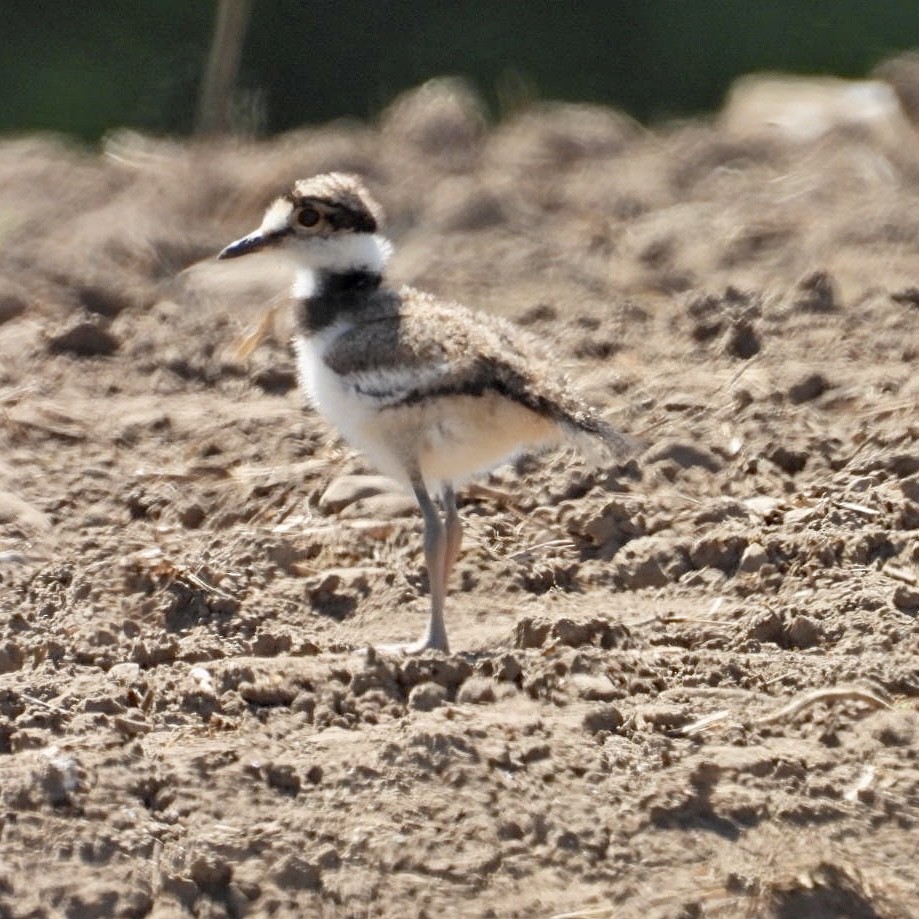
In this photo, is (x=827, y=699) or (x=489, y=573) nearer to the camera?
→ (x=827, y=699)

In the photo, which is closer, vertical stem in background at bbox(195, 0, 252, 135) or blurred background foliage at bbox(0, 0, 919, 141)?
vertical stem in background at bbox(195, 0, 252, 135)

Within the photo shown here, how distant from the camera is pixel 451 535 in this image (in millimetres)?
5840

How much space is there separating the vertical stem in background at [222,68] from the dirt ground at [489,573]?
0.76 meters

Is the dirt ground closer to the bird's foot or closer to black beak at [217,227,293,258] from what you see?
the bird's foot

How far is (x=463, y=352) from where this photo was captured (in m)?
5.70

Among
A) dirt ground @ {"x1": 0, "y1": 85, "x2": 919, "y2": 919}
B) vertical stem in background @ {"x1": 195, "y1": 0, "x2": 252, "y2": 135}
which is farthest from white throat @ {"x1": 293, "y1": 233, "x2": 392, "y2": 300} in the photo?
vertical stem in background @ {"x1": 195, "y1": 0, "x2": 252, "y2": 135}

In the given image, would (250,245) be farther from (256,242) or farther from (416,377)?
(416,377)

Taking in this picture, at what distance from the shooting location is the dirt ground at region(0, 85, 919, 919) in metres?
4.61

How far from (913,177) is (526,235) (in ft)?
5.80

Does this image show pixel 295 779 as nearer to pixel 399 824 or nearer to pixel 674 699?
pixel 399 824

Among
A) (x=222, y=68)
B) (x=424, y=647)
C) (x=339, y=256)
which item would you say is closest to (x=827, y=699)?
(x=424, y=647)

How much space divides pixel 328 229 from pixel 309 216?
0.07 m

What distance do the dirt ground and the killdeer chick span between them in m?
0.40

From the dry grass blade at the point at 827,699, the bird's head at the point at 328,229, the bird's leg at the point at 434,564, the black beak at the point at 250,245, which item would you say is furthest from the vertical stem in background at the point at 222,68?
the dry grass blade at the point at 827,699
